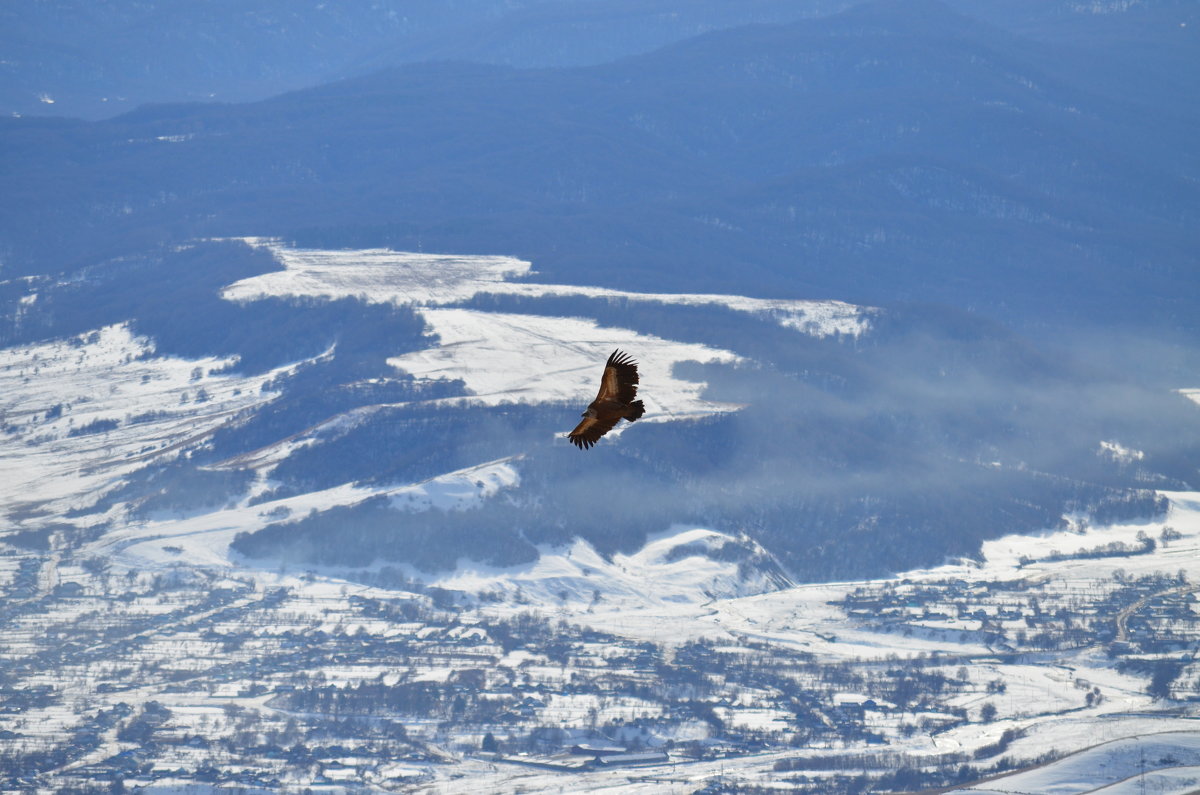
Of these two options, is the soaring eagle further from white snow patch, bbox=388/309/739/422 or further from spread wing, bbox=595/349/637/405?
white snow patch, bbox=388/309/739/422

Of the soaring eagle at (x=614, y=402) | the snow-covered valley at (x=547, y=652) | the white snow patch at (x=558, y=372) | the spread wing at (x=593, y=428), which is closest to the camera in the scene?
the soaring eagle at (x=614, y=402)

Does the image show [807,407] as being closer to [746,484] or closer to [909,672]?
[746,484]

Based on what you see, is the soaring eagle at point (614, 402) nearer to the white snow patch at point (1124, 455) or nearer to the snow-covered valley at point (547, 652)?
the snow-covered valley at point (547, 652)

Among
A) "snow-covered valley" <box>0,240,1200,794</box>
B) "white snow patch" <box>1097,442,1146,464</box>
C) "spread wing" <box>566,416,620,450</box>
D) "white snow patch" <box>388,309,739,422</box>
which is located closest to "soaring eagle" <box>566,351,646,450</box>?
"spread wing" <box>566,416,620,450</box>

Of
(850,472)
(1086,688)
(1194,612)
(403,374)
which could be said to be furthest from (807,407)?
(1086,688)

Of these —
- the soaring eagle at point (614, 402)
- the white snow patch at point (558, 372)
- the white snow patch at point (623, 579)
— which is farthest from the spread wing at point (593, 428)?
the white snow patch at point (558, 372)

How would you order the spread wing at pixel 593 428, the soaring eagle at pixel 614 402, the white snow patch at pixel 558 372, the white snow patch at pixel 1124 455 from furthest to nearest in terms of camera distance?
the white snow patch at pixel 1124 455 < the white snow patch at pixel 558 372 < the spread wing at pixel 593 428 < the soaring eagle at pixel 614 402

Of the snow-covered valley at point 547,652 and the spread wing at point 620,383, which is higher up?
the spread wing at point 620,383
